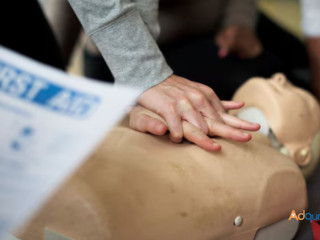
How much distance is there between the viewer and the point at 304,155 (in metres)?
0.67

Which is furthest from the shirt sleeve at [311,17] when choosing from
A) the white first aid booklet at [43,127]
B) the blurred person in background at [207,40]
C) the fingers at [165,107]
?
the white first aid booklet at [43,127]

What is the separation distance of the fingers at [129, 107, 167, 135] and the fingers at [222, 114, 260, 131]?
0.10m

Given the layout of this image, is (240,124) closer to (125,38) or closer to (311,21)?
(125,38)

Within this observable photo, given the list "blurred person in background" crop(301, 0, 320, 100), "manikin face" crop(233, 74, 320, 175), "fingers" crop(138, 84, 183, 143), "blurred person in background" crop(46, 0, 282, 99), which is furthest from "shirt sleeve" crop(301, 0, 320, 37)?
"fingers" crop(138, 84, 183, 143)

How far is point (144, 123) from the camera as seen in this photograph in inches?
20.7

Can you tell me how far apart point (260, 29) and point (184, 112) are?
0.84m

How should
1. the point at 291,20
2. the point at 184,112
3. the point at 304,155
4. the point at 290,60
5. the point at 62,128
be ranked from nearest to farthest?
the point at 62,128
the point at 184,112
the point at 304,155
the point at 290,60
the point at 291,20

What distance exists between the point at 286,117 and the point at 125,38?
0.99 ft

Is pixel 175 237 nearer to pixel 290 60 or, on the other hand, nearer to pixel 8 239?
pixel 8 239

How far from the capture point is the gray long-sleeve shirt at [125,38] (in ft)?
1.71

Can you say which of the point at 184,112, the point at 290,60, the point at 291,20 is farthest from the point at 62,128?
the point at 291,20

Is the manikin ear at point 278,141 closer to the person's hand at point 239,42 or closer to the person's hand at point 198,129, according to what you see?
the person's hand at point 198,129

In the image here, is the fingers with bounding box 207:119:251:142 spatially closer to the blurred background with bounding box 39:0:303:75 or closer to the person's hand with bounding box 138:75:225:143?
the person's hand with bounding box 138:75:225:143

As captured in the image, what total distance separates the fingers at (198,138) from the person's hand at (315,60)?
1.90 ft
